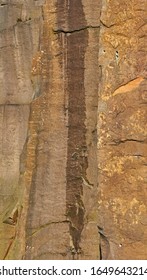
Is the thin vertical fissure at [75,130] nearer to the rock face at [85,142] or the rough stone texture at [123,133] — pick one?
the rock face at [85,142]

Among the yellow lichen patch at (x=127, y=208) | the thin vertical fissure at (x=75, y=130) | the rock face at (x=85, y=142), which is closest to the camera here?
the yellow lichen patch at (x=127, y=208)

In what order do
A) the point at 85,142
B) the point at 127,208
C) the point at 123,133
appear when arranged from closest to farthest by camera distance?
the point at 127,208
the point at 123,133
the point at 85,142

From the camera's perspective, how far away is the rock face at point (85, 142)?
17.8 ft

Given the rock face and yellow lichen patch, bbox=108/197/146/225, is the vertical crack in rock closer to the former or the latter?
the rock face

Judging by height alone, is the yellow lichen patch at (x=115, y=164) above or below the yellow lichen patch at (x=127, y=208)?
above

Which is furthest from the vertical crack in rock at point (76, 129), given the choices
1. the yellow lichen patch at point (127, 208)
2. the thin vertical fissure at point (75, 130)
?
the yellow lichen patch at point (127, 208)

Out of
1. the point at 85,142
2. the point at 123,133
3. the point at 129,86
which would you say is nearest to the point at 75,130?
the point at 85,142

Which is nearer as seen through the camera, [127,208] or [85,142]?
[127,208]

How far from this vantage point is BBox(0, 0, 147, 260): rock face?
5418 mm

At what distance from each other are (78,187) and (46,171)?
0.40 metres

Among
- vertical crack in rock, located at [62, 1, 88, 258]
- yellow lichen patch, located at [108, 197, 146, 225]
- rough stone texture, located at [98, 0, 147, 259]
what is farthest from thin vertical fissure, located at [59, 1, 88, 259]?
yellow lichen patch, located at [108, 197, 146, 225]

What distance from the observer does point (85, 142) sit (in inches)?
234

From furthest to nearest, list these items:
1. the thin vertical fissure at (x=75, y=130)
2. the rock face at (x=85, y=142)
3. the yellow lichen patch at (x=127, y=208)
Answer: the thin vertical fissure at (x=75, y=130) → the rock face at (x=85, y=142) → the yellow lichen patch at (x=127, y=208)

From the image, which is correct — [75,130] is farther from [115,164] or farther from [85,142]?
[115,164]
